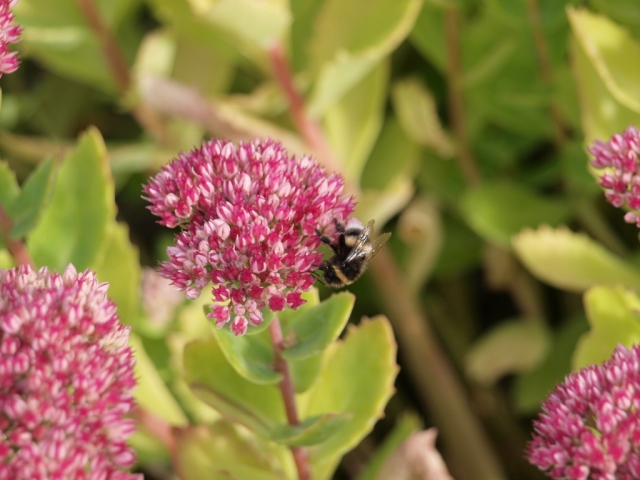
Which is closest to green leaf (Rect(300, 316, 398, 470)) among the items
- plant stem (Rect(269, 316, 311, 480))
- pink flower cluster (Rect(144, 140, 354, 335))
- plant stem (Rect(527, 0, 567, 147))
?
plant stem (Rect(269, 316, 311, 480))

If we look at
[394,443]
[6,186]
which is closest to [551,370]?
[394,443]

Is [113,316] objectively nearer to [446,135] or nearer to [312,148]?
[312,148]

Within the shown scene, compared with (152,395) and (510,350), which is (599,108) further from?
(152,395)

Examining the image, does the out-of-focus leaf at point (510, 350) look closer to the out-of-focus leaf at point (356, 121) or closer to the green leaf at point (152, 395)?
the out-of-focus leaf at point (356, 121)

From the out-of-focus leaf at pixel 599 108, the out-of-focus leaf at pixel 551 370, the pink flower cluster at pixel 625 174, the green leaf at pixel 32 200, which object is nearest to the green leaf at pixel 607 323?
the pink flower cluster at pixel 625 174

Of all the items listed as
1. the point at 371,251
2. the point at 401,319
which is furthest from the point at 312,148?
the point at 371,251

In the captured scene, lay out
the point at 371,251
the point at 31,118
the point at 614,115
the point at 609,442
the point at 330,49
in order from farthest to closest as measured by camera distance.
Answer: the point at 31,118, the point at 330,49, the point at 614,115, the point at 371,251, the point at 609,442

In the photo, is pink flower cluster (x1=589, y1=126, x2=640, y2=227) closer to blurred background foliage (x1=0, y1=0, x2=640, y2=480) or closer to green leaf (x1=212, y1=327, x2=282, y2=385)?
blurred background foliage (x1=0, y1=0, x2=640, y2=480)
